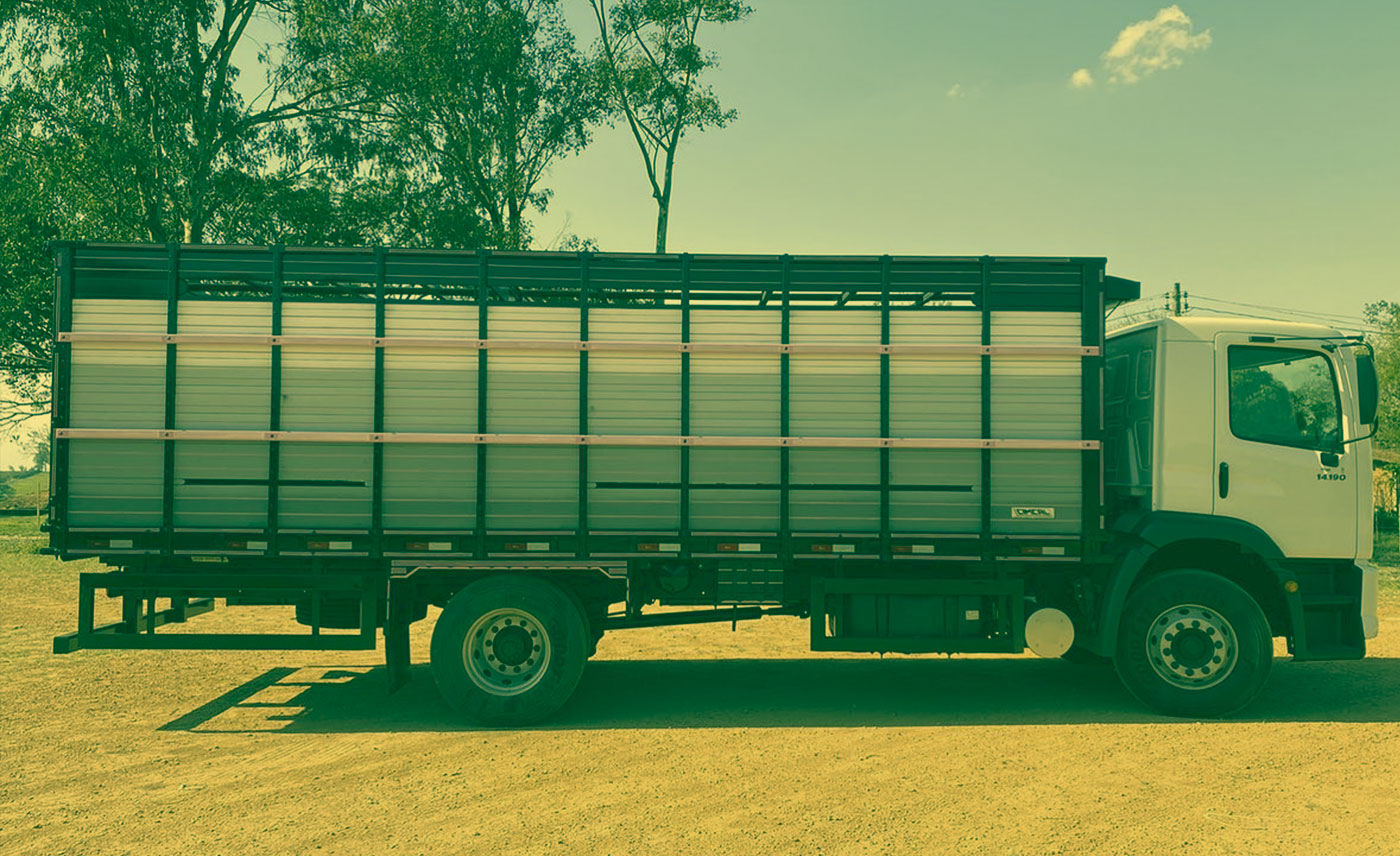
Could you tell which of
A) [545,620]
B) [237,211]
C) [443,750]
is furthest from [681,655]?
[237,211]

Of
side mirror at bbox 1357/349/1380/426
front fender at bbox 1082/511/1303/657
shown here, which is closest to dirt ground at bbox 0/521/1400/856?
front fender at bbox 1082/511/1303/657

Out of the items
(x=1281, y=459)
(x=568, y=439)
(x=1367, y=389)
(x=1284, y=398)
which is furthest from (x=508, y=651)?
(x=1367, y=389)

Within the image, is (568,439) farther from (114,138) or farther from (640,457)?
(114,138)

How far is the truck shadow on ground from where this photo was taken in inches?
279

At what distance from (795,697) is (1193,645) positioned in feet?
9.97

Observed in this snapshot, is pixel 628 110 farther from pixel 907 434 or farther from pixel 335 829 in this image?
pixel 335 829

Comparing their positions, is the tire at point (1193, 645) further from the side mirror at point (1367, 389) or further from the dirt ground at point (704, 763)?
the side mirror at point (1367, 389)

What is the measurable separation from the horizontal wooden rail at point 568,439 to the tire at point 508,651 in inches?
42.0

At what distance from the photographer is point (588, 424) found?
23.2 ft

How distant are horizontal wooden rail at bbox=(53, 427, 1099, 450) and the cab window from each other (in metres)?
1.27

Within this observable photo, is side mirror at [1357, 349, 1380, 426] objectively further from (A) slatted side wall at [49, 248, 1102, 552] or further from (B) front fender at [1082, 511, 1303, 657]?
(A) slatted side wall at [49, 248, 1102, 552]

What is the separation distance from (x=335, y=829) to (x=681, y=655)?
16.8 feet

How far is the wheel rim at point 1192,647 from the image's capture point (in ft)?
23.4

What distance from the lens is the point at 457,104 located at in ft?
72.4
